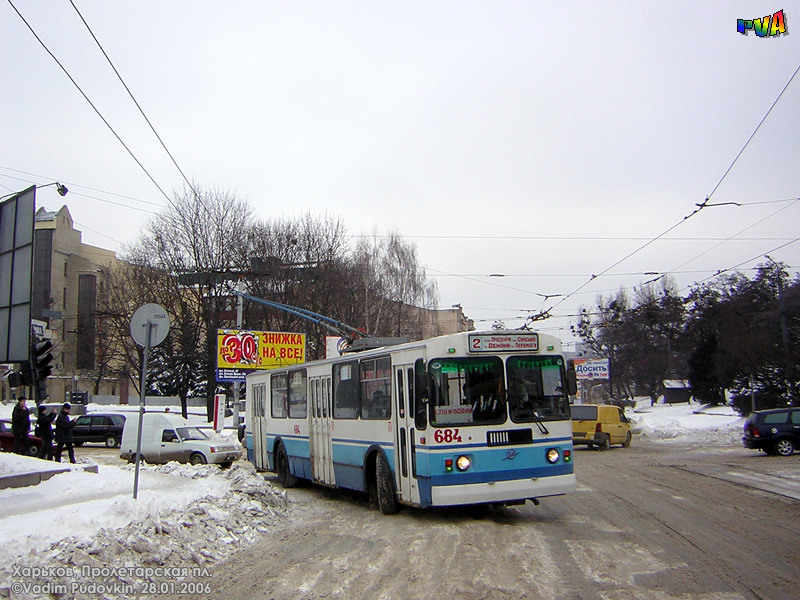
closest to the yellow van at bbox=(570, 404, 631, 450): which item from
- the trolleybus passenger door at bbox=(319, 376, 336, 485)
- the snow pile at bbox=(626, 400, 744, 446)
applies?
the snow pile at bbox=(626, 400, 744, 446)

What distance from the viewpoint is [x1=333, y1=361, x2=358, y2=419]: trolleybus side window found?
44.0ft

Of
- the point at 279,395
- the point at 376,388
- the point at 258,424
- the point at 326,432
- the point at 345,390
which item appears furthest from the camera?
the point at 258,424

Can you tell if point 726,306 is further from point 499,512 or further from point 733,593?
point 733,593

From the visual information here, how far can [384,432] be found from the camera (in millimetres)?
12031

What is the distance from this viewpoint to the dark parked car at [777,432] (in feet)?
73.4


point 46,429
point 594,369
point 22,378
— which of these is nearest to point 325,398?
point 22,378

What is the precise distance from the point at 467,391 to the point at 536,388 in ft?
3.86

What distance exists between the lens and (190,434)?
78.1ft

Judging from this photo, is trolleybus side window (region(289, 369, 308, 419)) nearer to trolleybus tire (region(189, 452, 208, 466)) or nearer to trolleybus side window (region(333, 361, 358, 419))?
trolleybus side window (region(333, 361, 358, 419))

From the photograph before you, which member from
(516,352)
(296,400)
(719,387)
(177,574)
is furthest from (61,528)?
(719,387)

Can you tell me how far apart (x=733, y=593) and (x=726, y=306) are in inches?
1987

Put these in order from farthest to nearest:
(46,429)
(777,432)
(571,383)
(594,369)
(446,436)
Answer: (594,369), (777,432), (46,429), (571,383), (446,436)

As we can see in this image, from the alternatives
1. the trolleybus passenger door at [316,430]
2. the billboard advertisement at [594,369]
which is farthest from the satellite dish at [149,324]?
the billboard advertisement at [594,369]

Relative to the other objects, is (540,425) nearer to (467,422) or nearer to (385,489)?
(467,422)
